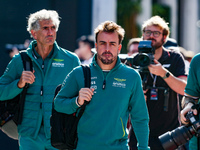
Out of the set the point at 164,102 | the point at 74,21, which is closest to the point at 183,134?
the point at 164,102

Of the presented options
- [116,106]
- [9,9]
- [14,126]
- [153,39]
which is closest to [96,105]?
[116,106]

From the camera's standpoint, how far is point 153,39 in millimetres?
5383

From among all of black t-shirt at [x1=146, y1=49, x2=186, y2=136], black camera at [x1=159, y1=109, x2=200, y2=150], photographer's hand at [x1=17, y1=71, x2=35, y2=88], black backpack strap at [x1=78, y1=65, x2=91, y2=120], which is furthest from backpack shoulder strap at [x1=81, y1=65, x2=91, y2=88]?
black t-shirt at [x1=146, y1=49, x2=186, y2=136]

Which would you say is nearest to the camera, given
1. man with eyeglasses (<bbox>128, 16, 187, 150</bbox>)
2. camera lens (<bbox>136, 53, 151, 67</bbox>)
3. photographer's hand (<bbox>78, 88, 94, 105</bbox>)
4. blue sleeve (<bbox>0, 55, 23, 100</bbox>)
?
photographer's hand (<bbox>78, 88, 94, 105</bbox>)

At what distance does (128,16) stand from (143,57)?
9.36 metres

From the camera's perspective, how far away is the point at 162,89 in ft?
17.3

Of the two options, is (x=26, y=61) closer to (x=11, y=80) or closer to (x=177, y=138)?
(x=11, y=80)

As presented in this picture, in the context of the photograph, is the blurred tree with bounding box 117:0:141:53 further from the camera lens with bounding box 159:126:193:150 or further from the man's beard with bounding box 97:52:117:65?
the man's beard with bounding box 97:52:117:65

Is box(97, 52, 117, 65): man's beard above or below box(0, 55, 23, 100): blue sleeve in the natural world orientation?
above

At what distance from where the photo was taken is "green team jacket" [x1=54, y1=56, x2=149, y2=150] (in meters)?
3.74

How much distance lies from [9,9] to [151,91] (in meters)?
3.97

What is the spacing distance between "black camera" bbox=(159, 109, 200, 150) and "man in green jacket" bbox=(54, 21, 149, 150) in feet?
1.12

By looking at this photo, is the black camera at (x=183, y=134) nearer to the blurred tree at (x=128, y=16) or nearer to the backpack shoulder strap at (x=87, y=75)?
the backpack shoulder strap at (x=87, y=75)

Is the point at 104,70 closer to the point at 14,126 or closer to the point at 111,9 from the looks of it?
the point at 14,126
